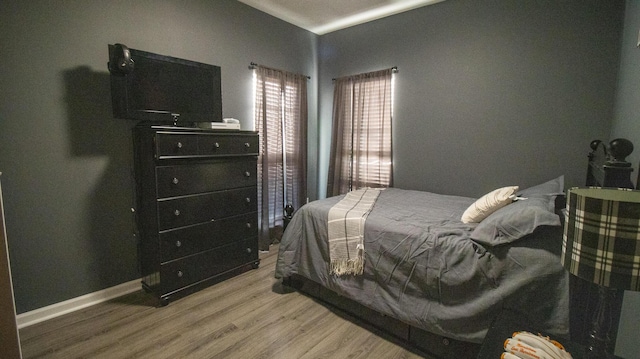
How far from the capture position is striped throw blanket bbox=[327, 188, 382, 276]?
2.00 meters

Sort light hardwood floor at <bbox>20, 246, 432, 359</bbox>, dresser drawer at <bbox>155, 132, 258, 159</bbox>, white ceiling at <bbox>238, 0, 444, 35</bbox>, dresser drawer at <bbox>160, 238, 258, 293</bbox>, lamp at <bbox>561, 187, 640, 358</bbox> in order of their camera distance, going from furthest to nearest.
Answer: white ceiling at <bbox>238, 0, 444, 35</bbox>, dresser drawer at <bbox>160, 238, 258, 293</bbox>, dresser drawer at <bbox>155, 132, 258, 159</bbox>, light hardwood floor at <bbox>20, 246, 432, 359</bbox>, lamp at <bbox>561, 187, 640, 358</bbox>

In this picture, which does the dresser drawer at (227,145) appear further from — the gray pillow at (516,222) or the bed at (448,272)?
the gray pillow at (516,222)

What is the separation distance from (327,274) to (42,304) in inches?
81.7

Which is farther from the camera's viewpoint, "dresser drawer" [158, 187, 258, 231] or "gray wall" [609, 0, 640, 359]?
"dresser drawer" [158, 187, 258, 231]

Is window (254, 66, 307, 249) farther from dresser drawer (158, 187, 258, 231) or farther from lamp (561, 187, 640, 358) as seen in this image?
lamp (561, 187, 640, 358)

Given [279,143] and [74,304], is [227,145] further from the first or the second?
[74,304]

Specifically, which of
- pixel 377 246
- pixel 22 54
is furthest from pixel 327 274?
pixel 22 54

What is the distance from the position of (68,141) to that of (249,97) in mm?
1719

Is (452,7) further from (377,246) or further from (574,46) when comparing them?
(377,246)

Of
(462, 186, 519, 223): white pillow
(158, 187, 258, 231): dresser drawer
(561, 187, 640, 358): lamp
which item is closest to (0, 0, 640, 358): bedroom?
(158, 187, 258, 231): dresser drawer

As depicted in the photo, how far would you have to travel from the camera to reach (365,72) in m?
3.74

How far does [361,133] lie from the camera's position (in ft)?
12.4

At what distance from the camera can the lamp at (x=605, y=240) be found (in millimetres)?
681

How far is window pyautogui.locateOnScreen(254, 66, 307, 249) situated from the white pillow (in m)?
2.23
